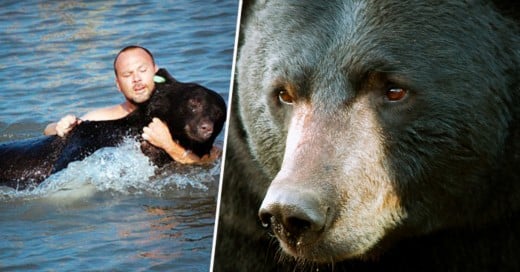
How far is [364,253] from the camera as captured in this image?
2.44m

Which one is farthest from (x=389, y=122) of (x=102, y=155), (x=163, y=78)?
(x=102, y=155)

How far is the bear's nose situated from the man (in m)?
1.20

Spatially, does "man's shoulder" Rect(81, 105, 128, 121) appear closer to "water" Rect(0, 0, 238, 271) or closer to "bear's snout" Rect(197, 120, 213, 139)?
"water" Rect(0, 0, 238, 271)

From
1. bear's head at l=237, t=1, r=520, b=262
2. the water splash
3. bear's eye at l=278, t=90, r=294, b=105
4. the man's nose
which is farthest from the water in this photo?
bear's head at l=237, t=1, r=520, b=262

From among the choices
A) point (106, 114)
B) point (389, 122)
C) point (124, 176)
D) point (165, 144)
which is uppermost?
point (389, 122)

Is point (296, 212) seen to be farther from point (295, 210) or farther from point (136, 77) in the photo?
point (136, 77)

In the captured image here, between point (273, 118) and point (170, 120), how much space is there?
91 cm

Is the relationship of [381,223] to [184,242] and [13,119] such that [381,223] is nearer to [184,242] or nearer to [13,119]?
[184,242]

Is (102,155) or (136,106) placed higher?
(136,106)

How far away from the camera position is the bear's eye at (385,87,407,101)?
2.33 meters

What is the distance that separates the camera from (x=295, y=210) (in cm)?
212

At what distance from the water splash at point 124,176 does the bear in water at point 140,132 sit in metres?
0.03

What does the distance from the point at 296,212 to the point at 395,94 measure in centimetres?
45

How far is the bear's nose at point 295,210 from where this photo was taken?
6.98ft
